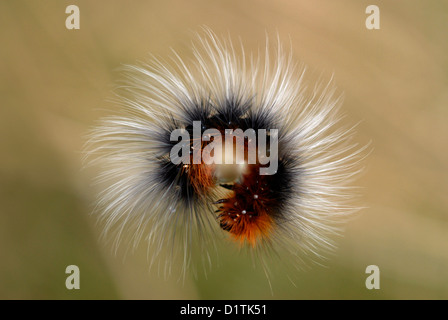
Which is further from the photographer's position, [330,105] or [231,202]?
[330,105]

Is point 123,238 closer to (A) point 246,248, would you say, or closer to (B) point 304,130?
(A) point 246,248

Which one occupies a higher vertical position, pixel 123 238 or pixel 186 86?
pixel 186 86

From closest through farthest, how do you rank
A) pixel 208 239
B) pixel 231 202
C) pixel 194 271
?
pixel 231 202, pixel 208 239, pixel 194 271

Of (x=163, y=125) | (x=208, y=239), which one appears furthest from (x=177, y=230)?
(x=163, y=125)

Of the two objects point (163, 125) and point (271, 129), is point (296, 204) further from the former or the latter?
point (163, 125)

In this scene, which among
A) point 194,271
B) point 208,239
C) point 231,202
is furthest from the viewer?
point 194,271

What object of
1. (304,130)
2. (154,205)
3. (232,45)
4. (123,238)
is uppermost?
(232,45)

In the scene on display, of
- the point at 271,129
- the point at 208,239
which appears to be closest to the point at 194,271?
the point at 208,239
